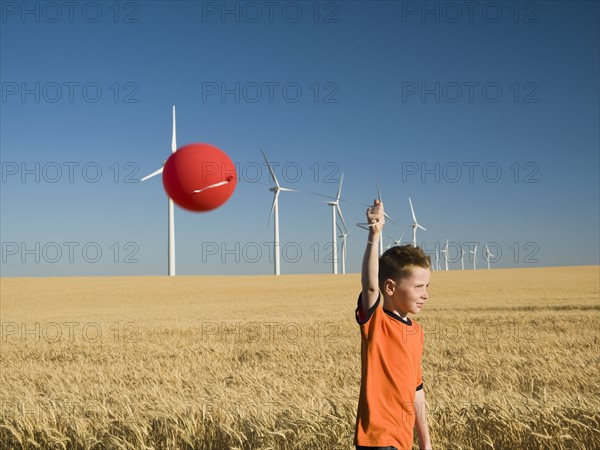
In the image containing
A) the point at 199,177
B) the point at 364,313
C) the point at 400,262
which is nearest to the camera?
the point at 364,313

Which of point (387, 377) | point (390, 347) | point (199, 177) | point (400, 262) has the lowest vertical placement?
point (387, 377)

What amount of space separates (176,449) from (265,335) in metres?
13.7

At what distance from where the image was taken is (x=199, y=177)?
5.03 metres

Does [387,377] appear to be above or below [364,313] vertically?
below

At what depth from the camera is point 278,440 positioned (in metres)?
5.81

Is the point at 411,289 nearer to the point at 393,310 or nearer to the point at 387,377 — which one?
the point at 393,310

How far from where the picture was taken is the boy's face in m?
4.38

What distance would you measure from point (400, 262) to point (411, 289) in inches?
7.8

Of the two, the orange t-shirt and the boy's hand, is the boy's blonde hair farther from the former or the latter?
the boy's hand

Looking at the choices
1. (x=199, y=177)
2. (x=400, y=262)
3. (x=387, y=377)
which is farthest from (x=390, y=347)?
(x=199, y=177)

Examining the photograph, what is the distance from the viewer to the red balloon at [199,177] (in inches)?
196

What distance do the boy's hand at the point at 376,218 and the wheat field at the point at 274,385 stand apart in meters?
2.46

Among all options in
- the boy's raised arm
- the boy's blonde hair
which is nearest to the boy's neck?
the boy's blonde hair

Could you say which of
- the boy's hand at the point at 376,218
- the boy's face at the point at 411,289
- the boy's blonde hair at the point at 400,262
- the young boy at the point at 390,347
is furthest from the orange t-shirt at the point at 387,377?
the boy's hand at the point at 376,218
